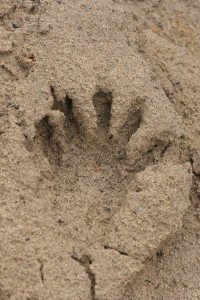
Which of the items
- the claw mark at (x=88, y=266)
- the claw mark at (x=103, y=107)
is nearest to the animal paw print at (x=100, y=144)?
the claw mark at (x=103, y=107)

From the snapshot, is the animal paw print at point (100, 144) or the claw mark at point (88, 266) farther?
the animal paw print at point (100, 144)

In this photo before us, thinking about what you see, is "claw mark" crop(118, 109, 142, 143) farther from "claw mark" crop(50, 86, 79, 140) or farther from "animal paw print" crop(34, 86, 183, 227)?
"claw mark" crop(50, 86, 79, 140)

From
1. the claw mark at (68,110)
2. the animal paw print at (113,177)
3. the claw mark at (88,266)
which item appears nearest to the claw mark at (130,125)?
the animal paw print at (113,177)

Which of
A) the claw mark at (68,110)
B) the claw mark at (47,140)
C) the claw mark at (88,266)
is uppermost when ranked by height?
the claw mark at (68,110)

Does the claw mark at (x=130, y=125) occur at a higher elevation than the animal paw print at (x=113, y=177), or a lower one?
higher

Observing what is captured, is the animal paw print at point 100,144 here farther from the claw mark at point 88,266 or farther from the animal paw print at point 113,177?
the claw mark at point 88,266

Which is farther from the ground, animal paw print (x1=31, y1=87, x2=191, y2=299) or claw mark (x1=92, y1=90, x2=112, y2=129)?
claw mark (x1=92, y1=90, x2=112, y2=129)

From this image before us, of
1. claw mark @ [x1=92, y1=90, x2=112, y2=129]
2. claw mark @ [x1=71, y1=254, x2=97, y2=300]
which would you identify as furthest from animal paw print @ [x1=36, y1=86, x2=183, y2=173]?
claw mark @ [x1=71, y1=254, x2=97, y2=300]

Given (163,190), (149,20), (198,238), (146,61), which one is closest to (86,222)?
(163,190)
